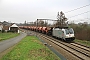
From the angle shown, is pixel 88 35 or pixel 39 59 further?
pixel 88 35

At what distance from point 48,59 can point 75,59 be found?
2.84 m

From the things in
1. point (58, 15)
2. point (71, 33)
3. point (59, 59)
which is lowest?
point (59, 59)

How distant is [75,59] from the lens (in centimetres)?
1622

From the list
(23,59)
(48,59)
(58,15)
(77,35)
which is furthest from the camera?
(58,15)

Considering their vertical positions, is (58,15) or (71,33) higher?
(58,15)

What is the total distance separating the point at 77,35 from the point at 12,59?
24.0m

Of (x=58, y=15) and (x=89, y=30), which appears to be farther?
(x=58, y=15)

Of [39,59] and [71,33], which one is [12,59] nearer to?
[39,59]

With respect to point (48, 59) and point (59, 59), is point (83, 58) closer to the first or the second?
point (59, 59)

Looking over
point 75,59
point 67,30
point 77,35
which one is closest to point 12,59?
point 75,59

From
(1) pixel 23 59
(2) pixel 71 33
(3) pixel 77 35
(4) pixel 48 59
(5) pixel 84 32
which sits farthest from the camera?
(3) pixel 77 35

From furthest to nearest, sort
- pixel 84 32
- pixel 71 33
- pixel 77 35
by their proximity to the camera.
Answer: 1. pixel 77 35
2. pixel 84 32
3. pixel 71 33

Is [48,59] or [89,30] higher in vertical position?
[89,30]

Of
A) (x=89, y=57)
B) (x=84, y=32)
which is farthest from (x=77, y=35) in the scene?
(x=89, y=57)
